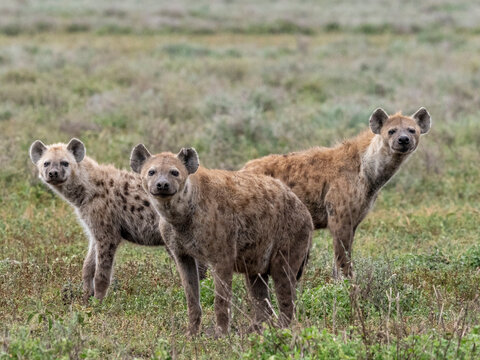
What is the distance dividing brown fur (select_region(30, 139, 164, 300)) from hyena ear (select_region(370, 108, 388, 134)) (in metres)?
2.04

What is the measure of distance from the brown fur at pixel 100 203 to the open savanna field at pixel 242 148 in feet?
1.04

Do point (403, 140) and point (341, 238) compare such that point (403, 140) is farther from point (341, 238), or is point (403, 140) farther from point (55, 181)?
point (55, 181)

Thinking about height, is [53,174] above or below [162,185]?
below

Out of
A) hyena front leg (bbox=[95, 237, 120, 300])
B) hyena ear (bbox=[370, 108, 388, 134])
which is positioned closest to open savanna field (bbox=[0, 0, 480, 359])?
hyena front leg (bbox=[95, 237, 120, 300])

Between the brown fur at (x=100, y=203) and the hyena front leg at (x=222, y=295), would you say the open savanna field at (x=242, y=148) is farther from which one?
the brown fur at (x=100, y=203)

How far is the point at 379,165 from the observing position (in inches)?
279

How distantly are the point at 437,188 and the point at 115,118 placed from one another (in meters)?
5.25

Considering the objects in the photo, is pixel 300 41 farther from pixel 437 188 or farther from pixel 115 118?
pixel 437 188

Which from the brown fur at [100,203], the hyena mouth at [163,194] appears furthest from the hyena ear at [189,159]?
the brown fur at [100,203]

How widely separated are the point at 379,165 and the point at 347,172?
0.28 metres

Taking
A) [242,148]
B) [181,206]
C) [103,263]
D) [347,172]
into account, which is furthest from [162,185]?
[242,148]

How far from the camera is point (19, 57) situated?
739 inches

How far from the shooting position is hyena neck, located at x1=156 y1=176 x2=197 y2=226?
5340 millimetres

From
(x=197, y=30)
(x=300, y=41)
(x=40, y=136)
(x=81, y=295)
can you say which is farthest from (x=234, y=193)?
(x=197, y=30)
